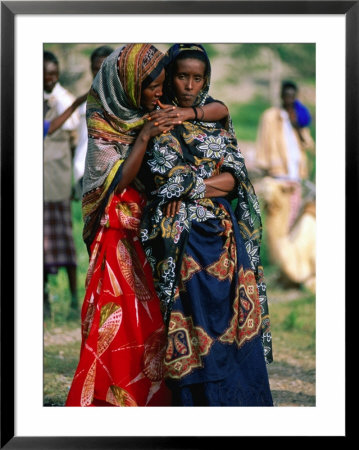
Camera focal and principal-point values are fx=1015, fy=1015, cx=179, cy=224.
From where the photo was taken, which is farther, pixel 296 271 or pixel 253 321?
pixel 296 271

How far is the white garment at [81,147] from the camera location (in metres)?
5.35

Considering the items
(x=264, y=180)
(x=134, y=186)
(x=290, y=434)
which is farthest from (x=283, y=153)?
(x=290, y=434)

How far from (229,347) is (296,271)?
2.07 feet

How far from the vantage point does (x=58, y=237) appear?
17.6ft

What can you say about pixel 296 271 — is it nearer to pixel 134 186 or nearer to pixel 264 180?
pixel 264 180

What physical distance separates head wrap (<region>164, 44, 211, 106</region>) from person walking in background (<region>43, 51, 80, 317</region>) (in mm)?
524

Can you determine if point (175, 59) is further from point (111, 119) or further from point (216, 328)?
point (216, 328)

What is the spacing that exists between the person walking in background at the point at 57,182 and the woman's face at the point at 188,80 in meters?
0.57

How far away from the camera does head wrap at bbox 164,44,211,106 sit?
15.1 ft

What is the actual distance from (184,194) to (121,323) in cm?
68

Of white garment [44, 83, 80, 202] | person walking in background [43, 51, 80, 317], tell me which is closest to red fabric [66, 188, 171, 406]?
person walking in background [43, 51, 80, 317]

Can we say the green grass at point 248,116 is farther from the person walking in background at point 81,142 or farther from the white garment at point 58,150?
the white garment at point 58,150

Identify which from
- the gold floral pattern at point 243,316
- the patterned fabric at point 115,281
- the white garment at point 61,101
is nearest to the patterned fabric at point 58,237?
the patterned fabric at point 115,281

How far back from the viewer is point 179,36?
4.54m
